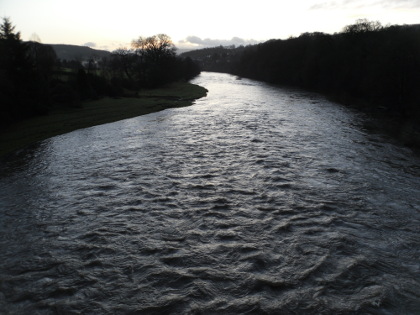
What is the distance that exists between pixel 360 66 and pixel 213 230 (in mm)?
53230

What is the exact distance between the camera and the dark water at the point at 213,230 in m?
9.34

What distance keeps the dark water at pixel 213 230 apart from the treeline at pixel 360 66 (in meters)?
19.7

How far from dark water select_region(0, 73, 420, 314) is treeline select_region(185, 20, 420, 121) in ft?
64.6

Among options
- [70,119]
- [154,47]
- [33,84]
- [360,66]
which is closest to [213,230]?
[70,119]

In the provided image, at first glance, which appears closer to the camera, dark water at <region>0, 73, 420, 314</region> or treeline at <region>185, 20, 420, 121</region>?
dark water at <region>0, 73, 420, 314</region>

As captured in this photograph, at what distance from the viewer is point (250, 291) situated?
948 cm

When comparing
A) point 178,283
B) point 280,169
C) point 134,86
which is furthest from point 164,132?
point 134,86

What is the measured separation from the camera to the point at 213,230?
1288 cm

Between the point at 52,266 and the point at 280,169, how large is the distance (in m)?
13.7

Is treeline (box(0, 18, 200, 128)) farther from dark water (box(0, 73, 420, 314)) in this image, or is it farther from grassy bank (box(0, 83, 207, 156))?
dark water (box(0, 73, 420, 314))

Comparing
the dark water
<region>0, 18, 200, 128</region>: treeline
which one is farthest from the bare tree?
the dark water

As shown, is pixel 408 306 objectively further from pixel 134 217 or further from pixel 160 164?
pixel 160 164

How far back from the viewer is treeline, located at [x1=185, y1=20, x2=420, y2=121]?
39.6 m

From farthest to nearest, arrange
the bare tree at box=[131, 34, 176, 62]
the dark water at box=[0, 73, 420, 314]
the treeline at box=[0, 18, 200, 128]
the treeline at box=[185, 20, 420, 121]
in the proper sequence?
the bare tree at box=[131, 34, 176, 62]
the treeline at box=[185, 20, 420, 121]
the treeline at box=[0, 18, 200, 128]
the dark water at box=[0, 73, 420, 314]
